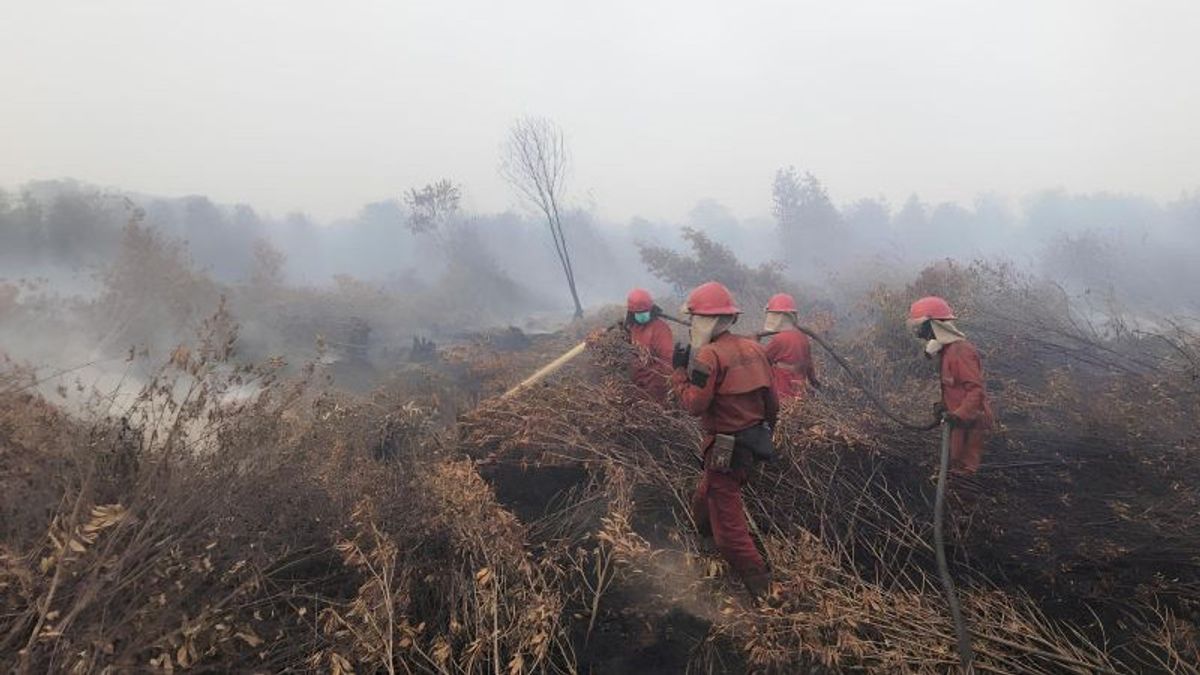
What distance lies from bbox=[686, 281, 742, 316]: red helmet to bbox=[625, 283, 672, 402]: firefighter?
1.58 metres

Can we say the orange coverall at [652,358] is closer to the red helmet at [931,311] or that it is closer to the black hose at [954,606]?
the red helmet at [931,311]

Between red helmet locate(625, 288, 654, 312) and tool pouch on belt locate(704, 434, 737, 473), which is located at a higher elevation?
red helmet locate(625, 288, 654, 312)

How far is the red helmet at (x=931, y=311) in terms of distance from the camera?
4.47m

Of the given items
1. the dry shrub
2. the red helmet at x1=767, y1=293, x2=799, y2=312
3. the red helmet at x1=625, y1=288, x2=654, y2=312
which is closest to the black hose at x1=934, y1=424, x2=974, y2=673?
the dry shrub

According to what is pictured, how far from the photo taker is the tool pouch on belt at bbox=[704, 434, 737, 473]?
343 cm

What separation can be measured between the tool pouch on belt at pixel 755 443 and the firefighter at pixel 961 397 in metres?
1.42

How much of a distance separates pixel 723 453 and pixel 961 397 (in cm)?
198

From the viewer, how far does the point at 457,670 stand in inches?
109

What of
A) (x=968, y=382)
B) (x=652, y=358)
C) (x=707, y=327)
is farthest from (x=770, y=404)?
(x=652, y=358)

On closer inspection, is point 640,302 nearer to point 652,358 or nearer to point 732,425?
point 652,358

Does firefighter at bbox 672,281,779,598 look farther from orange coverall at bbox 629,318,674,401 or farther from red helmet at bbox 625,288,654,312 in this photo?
red helmet at bbox 625,288,654,312

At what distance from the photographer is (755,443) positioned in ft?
11.4

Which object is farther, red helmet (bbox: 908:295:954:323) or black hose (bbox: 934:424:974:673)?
red helmet (bbox: 908:295:954:323)

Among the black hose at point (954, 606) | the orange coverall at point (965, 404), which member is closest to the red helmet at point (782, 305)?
the orange coverall at point (965, 404)
